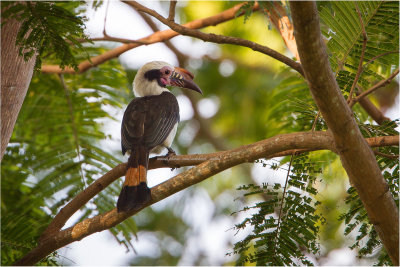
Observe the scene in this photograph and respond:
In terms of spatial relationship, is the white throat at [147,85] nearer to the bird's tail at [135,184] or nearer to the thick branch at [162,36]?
the thick branch at [162,36]

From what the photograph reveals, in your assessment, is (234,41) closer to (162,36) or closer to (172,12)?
(172,12)

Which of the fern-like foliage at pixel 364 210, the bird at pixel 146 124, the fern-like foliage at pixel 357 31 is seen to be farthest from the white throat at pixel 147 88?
Answer: the fern-like foliage at pixel 364 210

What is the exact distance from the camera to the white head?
4.96 metres

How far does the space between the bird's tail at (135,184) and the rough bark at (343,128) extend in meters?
1.20

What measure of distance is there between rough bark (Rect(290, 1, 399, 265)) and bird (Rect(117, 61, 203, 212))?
3.94 ft

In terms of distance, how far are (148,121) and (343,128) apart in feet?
6.78

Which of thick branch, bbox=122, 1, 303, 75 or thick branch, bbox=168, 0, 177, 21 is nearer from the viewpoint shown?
thick branch, bbox=122, 1, 303, 75

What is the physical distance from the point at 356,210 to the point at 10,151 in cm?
336

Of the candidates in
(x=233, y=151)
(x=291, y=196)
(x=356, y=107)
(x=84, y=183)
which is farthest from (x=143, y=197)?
(x=356, y=107)

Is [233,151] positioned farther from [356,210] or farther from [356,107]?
[356,107]

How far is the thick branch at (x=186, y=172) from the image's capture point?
2.63 metres

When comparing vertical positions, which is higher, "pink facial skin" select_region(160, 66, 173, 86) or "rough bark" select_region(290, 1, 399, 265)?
"pink facial skin" select_region(160, 66, 173, 86)

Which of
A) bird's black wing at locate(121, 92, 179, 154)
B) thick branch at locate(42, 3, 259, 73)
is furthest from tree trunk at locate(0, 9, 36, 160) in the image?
thick branch at locate(42, 3, 259, 73)

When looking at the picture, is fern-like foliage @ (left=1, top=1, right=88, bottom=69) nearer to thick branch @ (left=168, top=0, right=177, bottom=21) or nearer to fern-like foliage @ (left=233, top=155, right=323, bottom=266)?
thick branch @ (left=168, top=0, right=177, bottom=21)
